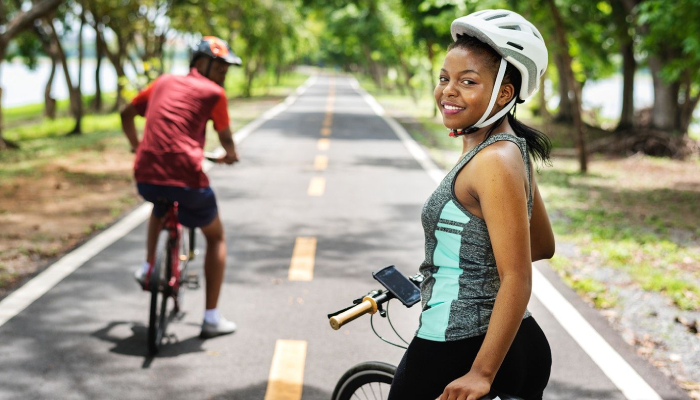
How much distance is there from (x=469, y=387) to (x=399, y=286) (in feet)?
1.68

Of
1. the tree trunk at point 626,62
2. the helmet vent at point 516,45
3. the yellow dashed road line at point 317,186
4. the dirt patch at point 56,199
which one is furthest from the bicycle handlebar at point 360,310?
the tree trunk at point 626,62

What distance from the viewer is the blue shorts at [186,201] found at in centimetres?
477

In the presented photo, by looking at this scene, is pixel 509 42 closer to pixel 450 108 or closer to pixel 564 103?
pixel 450 108

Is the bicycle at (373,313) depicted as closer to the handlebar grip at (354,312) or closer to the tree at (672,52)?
the handlebar grip at (354,312)

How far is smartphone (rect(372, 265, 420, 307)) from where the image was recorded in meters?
2.43

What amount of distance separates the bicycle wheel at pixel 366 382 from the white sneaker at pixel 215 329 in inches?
87.4

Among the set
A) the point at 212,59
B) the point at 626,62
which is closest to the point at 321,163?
the point at 212,59

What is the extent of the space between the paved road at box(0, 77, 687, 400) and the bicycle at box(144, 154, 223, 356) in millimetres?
158

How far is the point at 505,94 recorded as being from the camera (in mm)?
2135

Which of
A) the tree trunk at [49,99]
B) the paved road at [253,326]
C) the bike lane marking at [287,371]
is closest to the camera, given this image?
the bike lane marking at [287,371]

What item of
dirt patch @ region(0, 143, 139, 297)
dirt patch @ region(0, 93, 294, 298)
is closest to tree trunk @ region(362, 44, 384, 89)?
dirt patch @ region(0, 93, 294, 298)

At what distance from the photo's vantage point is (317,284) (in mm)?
6352

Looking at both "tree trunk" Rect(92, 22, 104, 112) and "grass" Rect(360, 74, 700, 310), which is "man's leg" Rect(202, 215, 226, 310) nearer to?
"grass" Rect(360, 74, 700, 310)

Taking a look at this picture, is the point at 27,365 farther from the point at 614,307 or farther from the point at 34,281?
the point at 614,307
